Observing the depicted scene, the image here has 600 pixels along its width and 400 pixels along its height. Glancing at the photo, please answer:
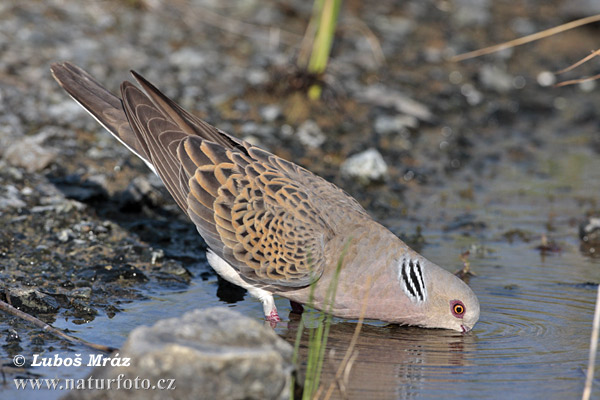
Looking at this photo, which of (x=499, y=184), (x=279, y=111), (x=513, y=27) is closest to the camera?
(x=499, y=184)

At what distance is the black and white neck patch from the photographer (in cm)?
526

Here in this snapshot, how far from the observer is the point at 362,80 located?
9.80m

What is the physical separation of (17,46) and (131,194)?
308cm

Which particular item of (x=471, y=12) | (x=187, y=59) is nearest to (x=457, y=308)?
(x=187, y=59)

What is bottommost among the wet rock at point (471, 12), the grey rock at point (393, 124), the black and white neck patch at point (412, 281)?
the black and white neck patch at point (412, 281)

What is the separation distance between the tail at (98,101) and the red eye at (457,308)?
89.1 inches

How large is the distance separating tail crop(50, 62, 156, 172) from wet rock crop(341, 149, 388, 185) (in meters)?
2.46

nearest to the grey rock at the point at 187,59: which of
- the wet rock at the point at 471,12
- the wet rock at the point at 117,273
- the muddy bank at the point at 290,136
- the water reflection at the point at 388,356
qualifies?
the muddy bank at the point at 290,136

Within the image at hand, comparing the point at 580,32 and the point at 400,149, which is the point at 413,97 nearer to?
the point at 400,149

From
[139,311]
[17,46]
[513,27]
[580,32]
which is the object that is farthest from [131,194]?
[580,32]

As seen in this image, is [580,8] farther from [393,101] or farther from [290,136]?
[290,136]

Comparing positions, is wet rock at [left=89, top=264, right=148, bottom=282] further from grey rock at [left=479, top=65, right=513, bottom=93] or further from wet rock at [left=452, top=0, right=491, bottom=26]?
wet rock at [left=452, top=0, right=491, bottom=26]

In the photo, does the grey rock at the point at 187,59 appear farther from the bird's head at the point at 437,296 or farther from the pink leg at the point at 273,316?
the bird's head at the point at 437,296

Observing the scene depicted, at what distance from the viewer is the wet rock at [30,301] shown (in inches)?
200
